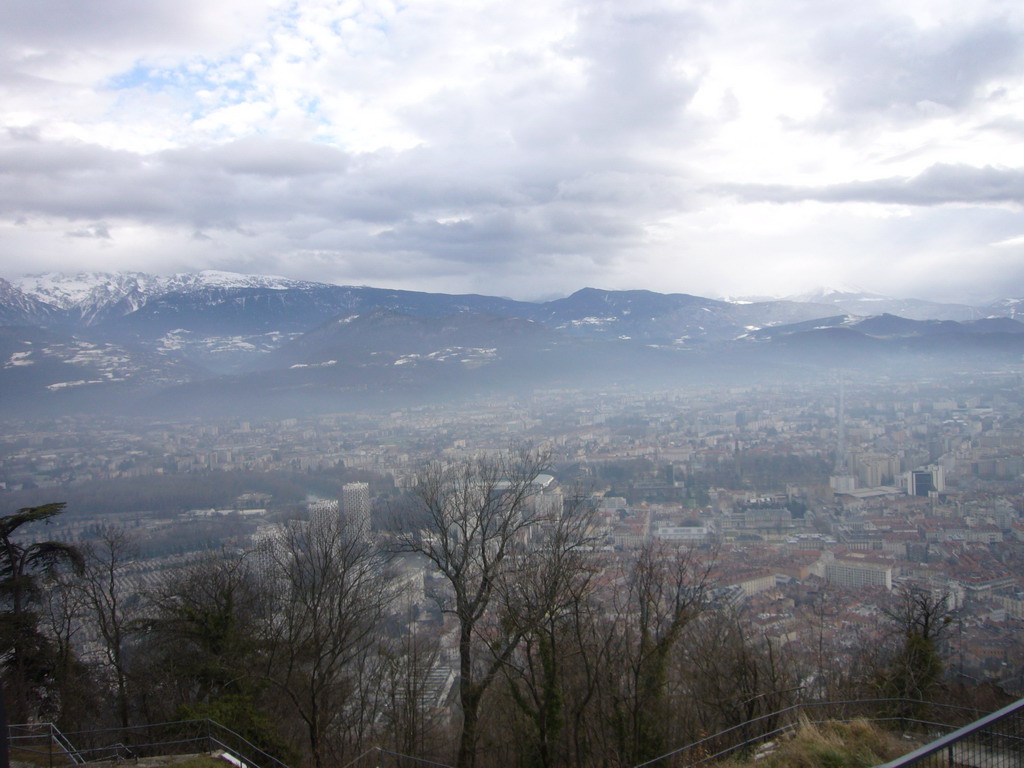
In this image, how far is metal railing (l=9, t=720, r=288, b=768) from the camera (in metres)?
8.27

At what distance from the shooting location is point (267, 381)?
80625 mm

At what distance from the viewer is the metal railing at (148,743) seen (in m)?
8.27

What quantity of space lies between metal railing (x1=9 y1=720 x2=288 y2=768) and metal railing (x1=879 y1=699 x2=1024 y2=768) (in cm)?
721

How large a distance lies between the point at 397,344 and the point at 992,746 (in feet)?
318

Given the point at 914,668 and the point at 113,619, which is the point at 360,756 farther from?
the point at 914,668

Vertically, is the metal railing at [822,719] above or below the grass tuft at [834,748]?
below

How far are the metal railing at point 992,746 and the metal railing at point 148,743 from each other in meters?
7.21

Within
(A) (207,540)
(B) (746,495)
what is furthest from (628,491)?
(A) (207,540)

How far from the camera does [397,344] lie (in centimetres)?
9938

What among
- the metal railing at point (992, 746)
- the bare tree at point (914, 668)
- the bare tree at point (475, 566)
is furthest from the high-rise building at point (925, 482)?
the metal railing at point (992, 746)

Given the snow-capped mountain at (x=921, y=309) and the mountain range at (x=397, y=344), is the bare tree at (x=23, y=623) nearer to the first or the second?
the mountain range at (x=397, y=344)

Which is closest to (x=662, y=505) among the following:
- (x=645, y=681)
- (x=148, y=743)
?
(x=645, y=681)

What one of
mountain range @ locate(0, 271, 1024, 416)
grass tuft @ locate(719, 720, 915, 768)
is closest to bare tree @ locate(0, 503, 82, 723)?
grass tuft @ locate(719, 720, 915, 768)

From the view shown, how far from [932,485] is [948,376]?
50.0 meters
